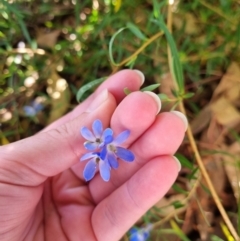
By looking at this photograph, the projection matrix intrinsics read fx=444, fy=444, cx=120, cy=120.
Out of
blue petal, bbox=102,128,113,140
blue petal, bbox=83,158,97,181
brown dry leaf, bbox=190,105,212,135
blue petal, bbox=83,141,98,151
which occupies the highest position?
blue petal, bbox=102,128,113,140

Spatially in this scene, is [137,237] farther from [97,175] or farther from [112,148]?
[112,148]

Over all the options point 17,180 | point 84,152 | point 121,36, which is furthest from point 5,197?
point 121,36

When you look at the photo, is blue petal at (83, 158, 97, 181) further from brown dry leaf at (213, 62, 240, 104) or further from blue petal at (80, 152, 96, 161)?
brown dry leaf at (213, 62, 240, 104)

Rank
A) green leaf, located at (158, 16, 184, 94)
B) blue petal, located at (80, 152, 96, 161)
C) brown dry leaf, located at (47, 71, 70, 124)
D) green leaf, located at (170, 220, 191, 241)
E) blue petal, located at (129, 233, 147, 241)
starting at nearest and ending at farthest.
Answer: blue petal, located at (80, 152, 96, 161)
green leaf, located at (158, 16, 184, 94)
green leaf, located at (170, 220, 191, 241)
blue petal, located at (129, 233, 147, 241)
brown dry leaf, located at (47, 71, 70, 124)

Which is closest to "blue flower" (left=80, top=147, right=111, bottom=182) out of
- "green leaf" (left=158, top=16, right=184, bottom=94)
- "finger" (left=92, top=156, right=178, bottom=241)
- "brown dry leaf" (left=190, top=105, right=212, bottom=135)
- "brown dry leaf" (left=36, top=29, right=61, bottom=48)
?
"finger" (left=92, top=156, right=178, bottom=241)

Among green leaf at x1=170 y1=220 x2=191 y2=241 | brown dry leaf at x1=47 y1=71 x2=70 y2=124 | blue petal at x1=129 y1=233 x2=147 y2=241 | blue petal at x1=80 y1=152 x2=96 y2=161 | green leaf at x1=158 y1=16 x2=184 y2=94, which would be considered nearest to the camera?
blue petal at x1=80 y1=152 x2=96 y2=161

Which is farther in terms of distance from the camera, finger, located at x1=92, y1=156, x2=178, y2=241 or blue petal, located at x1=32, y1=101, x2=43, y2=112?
blue petal, located at x1=32, y1=101, x2=43, y2=112

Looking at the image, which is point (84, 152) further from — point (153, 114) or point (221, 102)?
point (221, 102)

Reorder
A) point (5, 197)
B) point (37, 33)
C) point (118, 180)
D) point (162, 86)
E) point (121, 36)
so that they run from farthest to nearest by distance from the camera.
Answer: point (37, 33) < point (162, 86) < point (121, 36) < point (118, 180) < point (5, 197)
